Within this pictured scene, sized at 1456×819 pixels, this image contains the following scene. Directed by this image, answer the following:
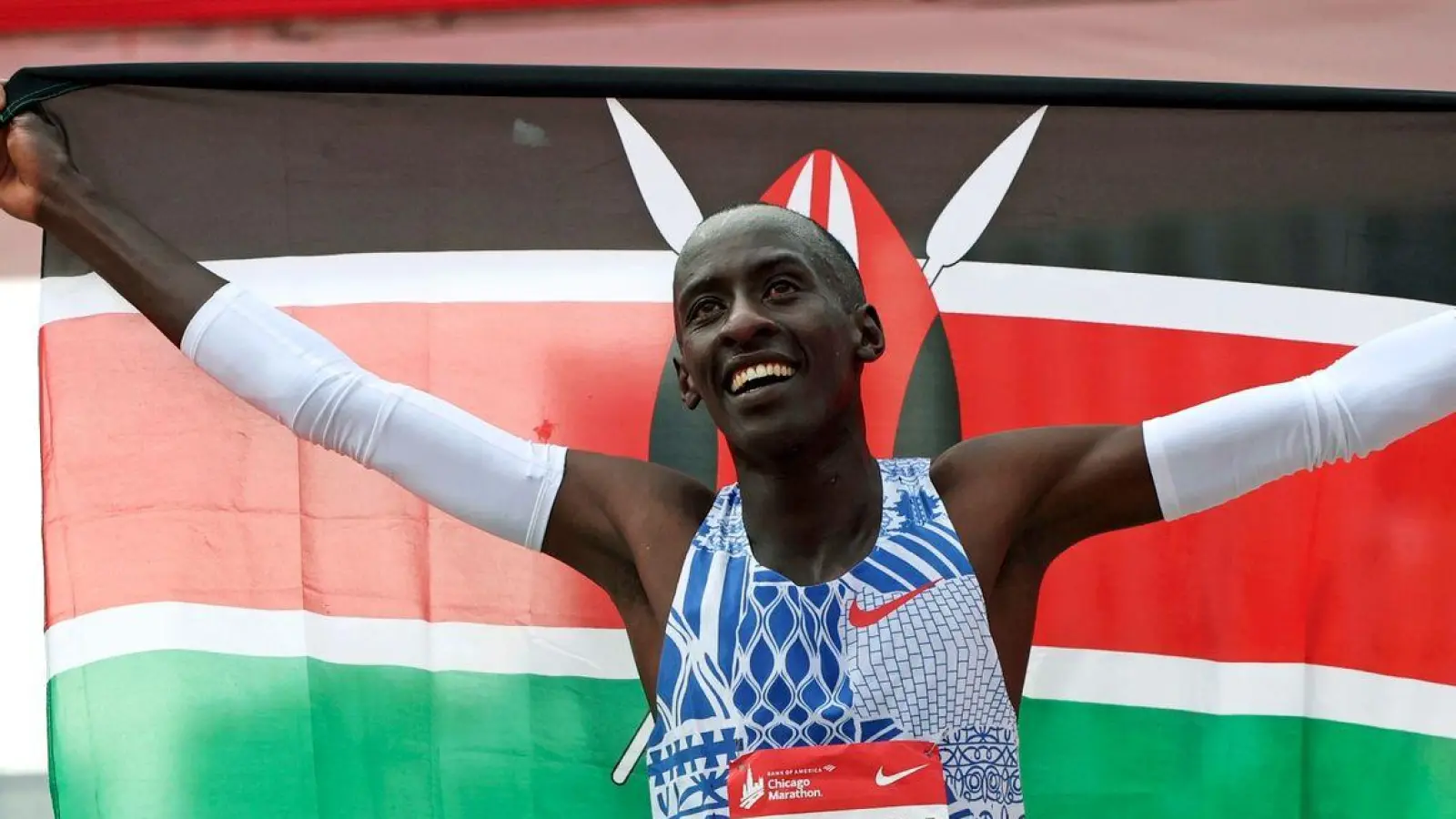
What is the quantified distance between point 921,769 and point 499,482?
2.08 ft

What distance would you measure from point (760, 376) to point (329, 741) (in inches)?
41.2

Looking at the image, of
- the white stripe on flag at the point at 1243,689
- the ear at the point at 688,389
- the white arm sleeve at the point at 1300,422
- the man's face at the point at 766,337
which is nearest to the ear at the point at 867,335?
the man's face at the point at 766,337

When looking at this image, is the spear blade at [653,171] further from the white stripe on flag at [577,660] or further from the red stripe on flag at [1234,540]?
the white stripe on flag at [577,660]

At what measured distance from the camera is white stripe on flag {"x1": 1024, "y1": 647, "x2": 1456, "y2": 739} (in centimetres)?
246

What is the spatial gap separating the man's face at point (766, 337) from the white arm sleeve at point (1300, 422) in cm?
38

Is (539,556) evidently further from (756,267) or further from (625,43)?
(625,43)

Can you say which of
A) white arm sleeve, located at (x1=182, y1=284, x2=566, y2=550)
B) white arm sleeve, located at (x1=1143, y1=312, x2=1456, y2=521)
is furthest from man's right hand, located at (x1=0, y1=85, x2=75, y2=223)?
white arm sleeve, located at (x1=1143, y1=312, x2=1456, y2=521)

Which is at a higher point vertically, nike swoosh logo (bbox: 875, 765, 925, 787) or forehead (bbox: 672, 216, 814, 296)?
forehead (bbox: 672, 216, 814, 296)

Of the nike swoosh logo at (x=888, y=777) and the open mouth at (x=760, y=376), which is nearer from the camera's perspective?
the nike swoosh logo at (x=888, y=777)

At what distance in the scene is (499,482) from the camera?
6.72ft

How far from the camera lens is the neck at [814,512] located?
196 cm

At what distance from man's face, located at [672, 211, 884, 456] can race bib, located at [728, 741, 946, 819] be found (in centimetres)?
36

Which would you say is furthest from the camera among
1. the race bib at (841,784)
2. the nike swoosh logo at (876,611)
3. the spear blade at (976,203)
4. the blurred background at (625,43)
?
the blurred background at (625,43)

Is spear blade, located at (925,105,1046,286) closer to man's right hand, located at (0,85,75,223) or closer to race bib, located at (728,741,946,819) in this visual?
race bib, located at (728,741,946,819)
